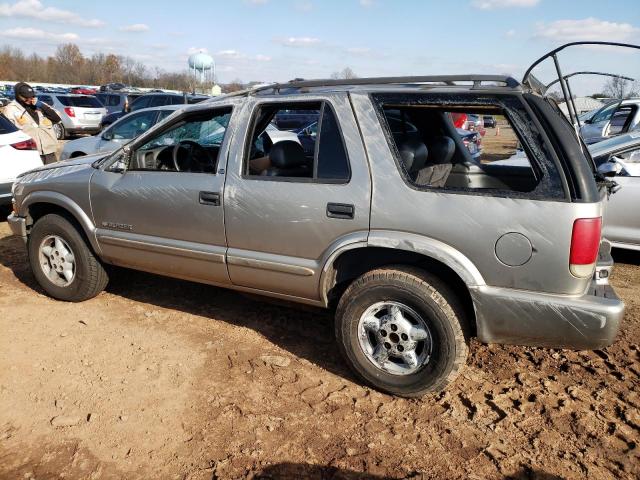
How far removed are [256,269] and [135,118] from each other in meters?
6.59

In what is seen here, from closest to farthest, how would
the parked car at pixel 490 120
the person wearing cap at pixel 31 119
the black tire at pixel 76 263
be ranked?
the parked car at pixel 490 120, the black tire at pixel 76 263, the person wearing cap at pixel 31 119

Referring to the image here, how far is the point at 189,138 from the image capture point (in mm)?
4441

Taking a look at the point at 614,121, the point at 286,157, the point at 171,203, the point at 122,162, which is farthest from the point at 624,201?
the point at 614,121

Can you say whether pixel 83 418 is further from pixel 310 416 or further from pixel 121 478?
pixel 310 416

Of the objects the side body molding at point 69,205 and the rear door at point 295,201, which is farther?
the side body molding at point 69,205

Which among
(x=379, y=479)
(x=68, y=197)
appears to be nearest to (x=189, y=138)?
(x=68, y=197)

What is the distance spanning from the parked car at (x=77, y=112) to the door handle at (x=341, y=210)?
19.0m

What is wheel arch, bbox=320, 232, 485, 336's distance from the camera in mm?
2943

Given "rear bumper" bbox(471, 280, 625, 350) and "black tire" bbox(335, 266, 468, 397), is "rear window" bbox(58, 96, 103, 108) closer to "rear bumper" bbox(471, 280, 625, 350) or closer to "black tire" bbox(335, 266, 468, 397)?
"black tire" bbox(335, 266, 468, 397)

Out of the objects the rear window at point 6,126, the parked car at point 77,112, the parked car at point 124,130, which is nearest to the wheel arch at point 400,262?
the rear window at point 6,126

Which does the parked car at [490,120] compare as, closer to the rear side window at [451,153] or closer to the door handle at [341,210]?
the rear side window at [451,153]

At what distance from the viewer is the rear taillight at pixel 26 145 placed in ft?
24.0

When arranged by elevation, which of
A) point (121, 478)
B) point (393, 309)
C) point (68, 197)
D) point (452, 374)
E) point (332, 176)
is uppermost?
point (332, 176)

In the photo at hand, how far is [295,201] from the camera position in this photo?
11.1 ft
